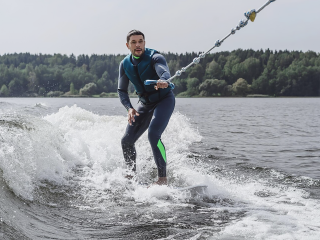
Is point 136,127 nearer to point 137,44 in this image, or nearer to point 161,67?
point 161,67

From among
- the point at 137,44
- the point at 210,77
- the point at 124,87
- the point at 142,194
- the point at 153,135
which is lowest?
the point at 142,194

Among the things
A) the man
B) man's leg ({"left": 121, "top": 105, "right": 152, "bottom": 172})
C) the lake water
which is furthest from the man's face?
the lake water

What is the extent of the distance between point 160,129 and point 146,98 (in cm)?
61

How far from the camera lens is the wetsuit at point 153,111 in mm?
5934

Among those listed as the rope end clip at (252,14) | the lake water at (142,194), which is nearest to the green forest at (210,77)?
the lake water at (142,194)

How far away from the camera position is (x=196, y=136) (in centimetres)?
1405

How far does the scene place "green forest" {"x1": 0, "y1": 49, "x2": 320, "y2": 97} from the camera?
Result: 10756cm

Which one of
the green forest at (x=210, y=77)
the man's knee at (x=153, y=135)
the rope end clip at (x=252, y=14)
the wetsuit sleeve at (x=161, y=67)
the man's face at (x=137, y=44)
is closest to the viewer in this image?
the rope end clip at (x=252, y=14)

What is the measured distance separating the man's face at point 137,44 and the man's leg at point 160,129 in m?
0.90

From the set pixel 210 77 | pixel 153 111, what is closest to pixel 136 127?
pixel 153 111

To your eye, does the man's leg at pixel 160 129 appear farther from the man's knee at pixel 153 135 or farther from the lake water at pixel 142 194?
the lake water at pixel 142 194

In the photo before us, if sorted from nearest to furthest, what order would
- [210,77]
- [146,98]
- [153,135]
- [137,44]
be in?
[137,44] → [153,135] → [146,98] → [210,77]

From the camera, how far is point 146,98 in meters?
6.23

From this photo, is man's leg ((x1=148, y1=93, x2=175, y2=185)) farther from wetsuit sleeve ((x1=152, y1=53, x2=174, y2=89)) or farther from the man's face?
the man's face
